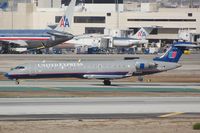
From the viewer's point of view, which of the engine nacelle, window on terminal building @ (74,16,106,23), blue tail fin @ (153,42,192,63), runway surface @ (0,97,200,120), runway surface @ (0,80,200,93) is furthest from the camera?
window on terminal building @ (74,16,106,23)

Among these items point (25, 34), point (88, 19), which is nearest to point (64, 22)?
point (25, 34)

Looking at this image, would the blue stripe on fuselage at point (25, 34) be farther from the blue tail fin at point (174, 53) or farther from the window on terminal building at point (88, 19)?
the blue tail fin at point (174, 53)

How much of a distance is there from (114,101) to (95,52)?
100760 millimetres

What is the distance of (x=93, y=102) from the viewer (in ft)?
166

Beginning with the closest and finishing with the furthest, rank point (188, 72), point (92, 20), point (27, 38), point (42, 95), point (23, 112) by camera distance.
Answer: point (23, 112) → point (42, 95) → point (188, 72) → point (27, 38) → point (92, 20)

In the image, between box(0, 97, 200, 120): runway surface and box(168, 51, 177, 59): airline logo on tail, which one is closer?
box(0, 97, 200, 120): runway surface

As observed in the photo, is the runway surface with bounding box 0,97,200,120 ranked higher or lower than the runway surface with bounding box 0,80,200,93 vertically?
higher

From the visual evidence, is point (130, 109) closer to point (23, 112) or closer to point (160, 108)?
point (160, 108)

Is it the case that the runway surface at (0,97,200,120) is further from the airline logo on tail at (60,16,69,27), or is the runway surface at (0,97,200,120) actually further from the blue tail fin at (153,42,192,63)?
the airline logo on tail at (60,16,69,27)

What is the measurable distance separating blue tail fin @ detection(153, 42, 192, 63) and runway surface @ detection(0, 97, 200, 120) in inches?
608

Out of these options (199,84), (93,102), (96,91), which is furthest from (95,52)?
(93,102)

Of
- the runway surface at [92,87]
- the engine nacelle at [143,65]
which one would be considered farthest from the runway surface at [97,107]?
the engine nacelle at [143,65]

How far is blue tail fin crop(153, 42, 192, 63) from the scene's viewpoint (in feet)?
228

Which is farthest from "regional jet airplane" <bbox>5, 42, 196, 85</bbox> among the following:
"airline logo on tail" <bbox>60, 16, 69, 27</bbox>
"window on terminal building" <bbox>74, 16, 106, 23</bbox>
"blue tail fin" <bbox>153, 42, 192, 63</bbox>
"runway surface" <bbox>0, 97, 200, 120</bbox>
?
"window on terminal building" <bbox>74, 16, 106, 23</bbox>
